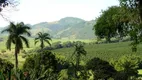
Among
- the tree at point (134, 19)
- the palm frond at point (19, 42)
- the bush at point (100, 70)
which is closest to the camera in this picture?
the tree at point (134, 19)

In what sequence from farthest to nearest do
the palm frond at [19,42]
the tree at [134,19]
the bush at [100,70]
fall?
the bush at [100,70]
the palm frond at [19,42]
the tree at [134,19]

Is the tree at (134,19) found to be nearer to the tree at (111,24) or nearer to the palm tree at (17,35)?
the tree at (111,24)

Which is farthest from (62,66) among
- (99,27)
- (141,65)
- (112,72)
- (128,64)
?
(99,27)

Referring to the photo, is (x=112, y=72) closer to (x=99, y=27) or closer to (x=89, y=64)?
(x=89, y=64)

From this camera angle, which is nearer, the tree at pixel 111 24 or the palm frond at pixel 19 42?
the tree at pixel 111 24

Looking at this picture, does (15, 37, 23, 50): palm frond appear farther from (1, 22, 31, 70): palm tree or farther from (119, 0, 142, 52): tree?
(119, 0, 142, 52): tree

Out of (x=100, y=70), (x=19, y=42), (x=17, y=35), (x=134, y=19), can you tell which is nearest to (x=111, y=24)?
(x=134, y=19)

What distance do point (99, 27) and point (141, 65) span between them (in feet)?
504

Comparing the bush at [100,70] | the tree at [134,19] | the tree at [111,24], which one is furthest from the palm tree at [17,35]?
the tree at [134,19]

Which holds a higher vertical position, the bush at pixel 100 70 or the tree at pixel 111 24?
the tree at pixel 111 24

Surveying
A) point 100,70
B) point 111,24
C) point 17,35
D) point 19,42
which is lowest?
point 100,70

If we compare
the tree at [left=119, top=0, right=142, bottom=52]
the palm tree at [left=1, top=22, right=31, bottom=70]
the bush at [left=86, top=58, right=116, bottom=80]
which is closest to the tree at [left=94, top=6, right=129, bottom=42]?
the tree at [left=119, top=0, right=142, bottom=52]

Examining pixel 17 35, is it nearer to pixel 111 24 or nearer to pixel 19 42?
pixel 19 42

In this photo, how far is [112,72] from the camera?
92938 millimetres
